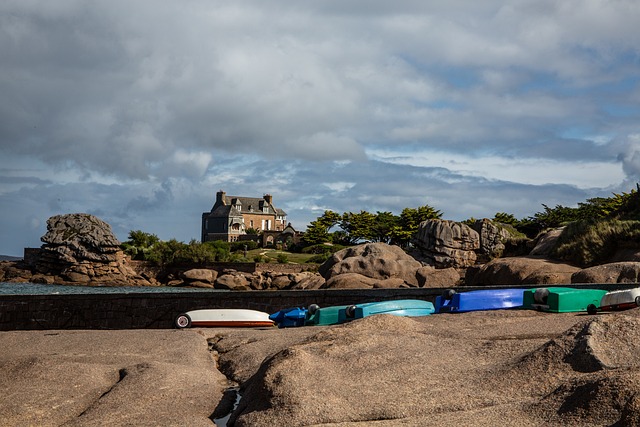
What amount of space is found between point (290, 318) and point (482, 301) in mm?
3745

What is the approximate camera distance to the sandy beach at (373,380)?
5773 mm

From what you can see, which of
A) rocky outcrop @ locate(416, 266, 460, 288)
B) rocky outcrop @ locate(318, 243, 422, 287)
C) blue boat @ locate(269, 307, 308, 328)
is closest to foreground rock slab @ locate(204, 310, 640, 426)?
blue boat @ locate(269, 307, 308, 328)

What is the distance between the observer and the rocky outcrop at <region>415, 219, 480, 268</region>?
178ft

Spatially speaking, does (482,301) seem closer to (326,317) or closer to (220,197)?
(326,317)

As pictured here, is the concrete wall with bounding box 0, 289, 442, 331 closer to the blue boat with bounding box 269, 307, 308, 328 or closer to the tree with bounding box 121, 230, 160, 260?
the blue boat with bounding box 269, 307, 308, 328

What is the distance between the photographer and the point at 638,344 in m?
6.58

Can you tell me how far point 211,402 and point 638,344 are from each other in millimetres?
3978

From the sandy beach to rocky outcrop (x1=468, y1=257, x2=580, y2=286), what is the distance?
37.0ft

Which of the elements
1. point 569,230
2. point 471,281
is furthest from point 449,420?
point 569,230

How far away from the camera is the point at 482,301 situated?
13484 millimetres

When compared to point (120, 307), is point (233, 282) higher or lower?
lower

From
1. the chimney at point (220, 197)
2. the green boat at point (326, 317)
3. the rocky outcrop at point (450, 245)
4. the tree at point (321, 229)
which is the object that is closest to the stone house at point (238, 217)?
the chimney at point (220, 197)

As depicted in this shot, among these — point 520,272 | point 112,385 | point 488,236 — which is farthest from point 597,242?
point 488,236

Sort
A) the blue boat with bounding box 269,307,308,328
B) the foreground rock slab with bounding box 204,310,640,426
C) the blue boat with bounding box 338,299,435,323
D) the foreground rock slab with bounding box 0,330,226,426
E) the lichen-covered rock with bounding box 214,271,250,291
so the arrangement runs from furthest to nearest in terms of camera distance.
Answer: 1. the lichen-covered rock with bounding box 214,271,250,291
2. the blue boat with bounding box 269,307,308,328
3. the blue boat with bounding box 338,299,435,323
4. the foreground rock slab with bounding box 0,330,226,426
5. the foreground rock slab with bounding box 204,310,640,426
